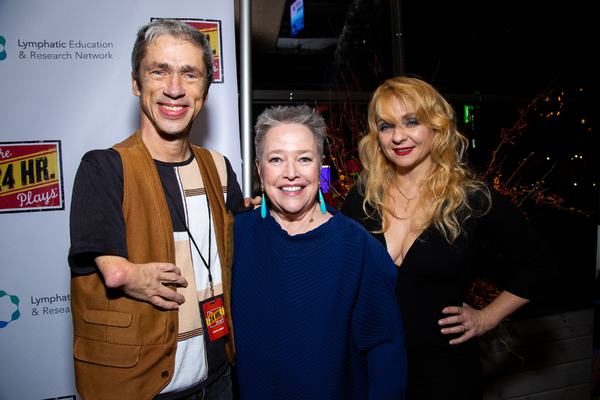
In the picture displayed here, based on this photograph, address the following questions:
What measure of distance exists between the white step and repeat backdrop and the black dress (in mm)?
1685

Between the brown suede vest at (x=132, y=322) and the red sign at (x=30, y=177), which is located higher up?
the red sign at (x=30, y=177)

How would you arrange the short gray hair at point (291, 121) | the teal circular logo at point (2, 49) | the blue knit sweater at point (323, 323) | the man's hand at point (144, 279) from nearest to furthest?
1. the man's hand at point (144, 279)
2. the blue knit sweater at point (323, 323)
3. the short gray hair at point (291, 121)
4. the teal circular logo at point (2, 49)

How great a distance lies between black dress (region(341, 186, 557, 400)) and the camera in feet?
4.69

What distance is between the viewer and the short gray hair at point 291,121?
4.14ft

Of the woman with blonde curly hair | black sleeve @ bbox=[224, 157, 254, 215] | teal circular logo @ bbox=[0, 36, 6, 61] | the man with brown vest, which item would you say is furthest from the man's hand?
teal circular logo @ bbox=[0, 36, 6, 61]

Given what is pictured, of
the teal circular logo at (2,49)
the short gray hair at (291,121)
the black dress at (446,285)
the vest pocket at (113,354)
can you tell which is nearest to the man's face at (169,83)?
the short gray hair at (291,121)

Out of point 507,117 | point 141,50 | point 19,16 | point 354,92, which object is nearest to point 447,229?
point 141,50

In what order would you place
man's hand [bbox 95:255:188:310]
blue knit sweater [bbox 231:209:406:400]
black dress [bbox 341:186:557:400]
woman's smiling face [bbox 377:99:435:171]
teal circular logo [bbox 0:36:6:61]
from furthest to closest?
teal circular logo [bbox 0:36:6:61], woman's smiling face [bbox 377:99:435:171], black dress [bbox 341:186:557:400], blue knit sweater [bbox 231:209:406:400], man's hand [bbox 95:255:188:310]

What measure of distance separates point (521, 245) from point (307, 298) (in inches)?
40.2

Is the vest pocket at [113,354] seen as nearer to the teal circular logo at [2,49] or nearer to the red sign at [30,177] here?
the red sign at [30,177]

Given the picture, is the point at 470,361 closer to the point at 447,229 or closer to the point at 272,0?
the point at 447,229

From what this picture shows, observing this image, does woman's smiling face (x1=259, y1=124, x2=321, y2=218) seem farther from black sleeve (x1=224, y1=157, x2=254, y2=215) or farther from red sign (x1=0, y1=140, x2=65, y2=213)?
red sign (x1=0, y1=140, x2=65, y2=213)

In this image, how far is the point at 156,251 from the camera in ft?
3.69

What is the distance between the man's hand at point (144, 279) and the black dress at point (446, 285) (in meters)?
0.89
